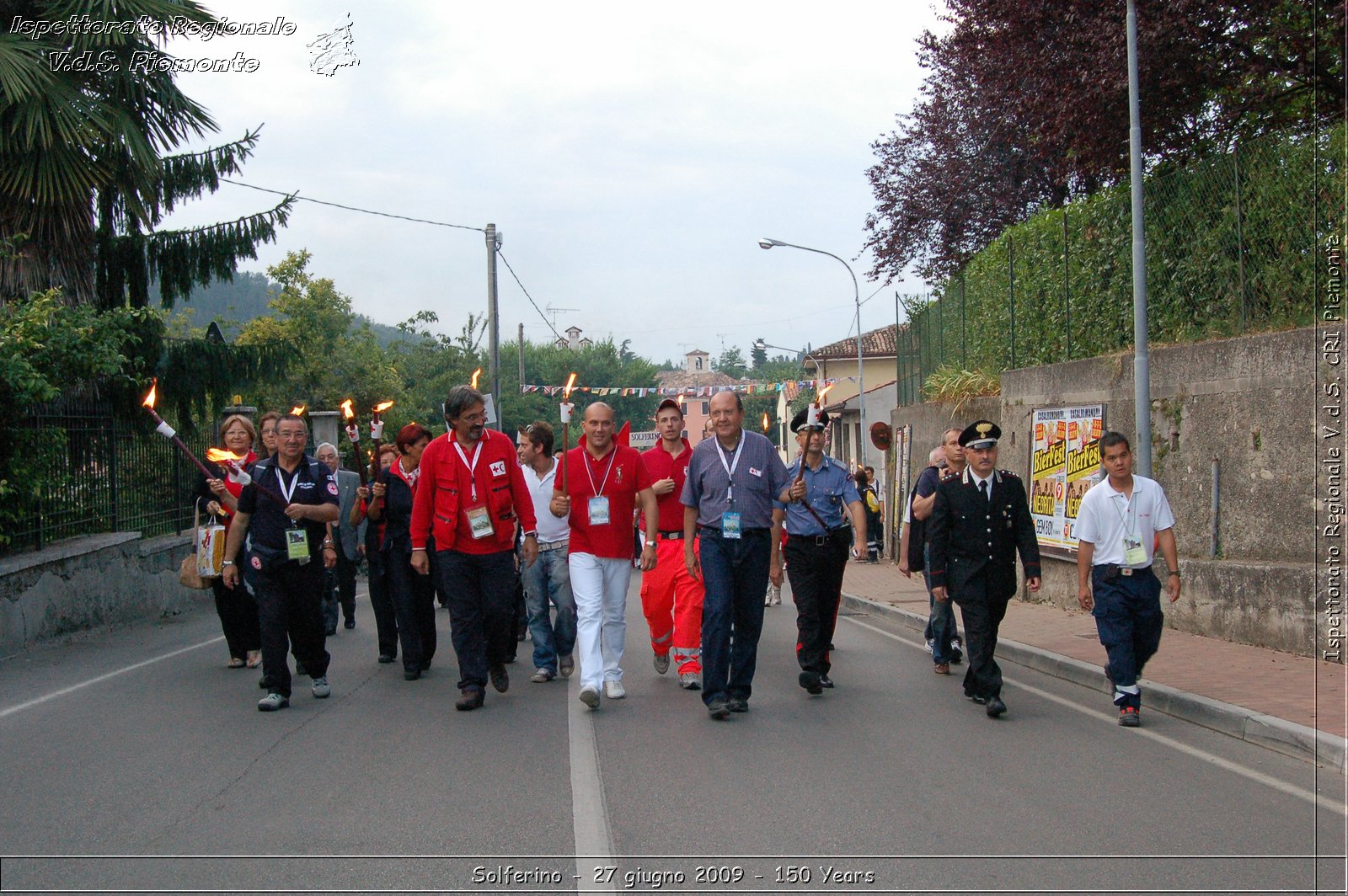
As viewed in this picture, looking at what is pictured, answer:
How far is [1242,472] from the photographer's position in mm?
11109

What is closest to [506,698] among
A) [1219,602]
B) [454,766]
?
[454,766]

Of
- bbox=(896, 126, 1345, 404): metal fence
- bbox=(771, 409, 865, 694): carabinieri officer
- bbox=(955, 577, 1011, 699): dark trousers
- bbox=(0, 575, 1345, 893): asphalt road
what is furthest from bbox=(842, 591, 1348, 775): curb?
bbox=(896, 126, 1345, 404): metal fence

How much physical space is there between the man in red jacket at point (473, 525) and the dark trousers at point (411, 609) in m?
1.25

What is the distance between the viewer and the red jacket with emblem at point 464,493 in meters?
8.02

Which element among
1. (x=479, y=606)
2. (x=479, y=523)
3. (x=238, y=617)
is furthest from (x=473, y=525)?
(x=238, y=617)

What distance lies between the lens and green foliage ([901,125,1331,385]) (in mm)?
A: 10789

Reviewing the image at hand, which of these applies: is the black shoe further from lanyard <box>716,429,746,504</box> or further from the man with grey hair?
the man with grey hair

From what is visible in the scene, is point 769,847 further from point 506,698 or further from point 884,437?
point 884,437

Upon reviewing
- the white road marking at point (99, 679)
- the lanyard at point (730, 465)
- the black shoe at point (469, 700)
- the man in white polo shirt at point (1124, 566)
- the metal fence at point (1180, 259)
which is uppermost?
the metal fence at point (1180, 259)

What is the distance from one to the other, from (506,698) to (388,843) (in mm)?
3424

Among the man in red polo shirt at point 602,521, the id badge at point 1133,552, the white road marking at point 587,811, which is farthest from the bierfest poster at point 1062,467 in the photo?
→ the white road marking at point 587,811

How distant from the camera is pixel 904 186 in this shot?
2358 cm

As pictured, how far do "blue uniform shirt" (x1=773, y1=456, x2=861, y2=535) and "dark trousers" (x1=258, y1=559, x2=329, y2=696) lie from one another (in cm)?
332

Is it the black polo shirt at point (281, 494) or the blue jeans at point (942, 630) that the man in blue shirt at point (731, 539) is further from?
the black polo shirt at point (281, 494)
